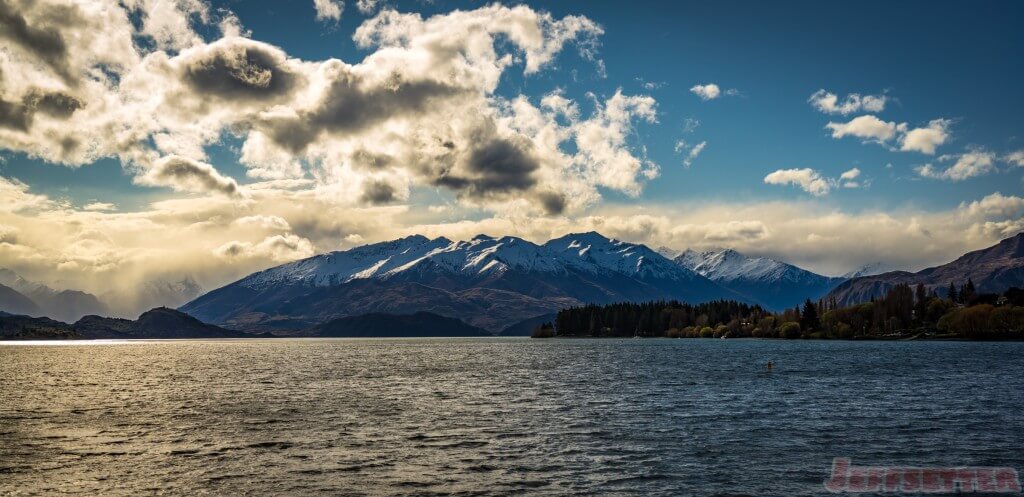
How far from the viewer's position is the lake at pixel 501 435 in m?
48.3

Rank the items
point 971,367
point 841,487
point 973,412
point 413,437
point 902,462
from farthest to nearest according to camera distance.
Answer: point 971,367 < point 973,412 < point 413,437 < point 902,462 < point 841,487

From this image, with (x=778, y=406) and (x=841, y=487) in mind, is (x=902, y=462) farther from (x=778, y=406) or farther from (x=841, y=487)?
(x=778, y=406)

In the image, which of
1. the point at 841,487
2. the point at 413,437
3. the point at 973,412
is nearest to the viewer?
the point at 841,487

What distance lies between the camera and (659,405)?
89312mm

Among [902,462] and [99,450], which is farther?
[99,450]

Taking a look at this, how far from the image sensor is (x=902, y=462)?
53469 mm

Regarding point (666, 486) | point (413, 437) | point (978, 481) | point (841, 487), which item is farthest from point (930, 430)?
point (413, 437)

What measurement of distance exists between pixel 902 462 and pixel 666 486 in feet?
68.1

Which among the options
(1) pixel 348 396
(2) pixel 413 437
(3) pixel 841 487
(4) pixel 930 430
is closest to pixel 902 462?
(3) pixel 841 487

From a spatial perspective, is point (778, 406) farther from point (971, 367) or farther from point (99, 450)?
point (971, 367)

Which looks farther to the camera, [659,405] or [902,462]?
[659,405]

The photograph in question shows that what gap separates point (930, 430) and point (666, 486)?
36.5 meters

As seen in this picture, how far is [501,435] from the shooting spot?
66.8 m

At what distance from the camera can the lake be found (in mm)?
48312
